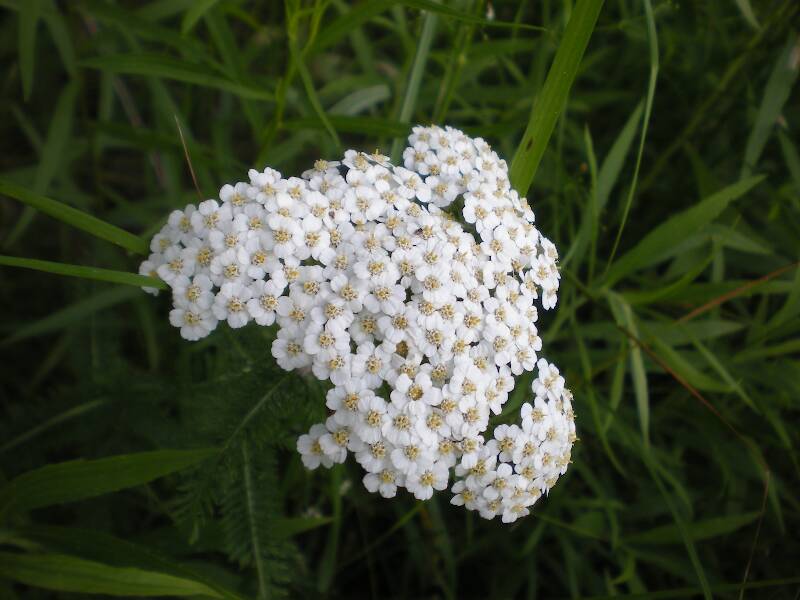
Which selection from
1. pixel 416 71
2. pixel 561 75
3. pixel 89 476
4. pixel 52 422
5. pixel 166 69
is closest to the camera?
pixel 89 476

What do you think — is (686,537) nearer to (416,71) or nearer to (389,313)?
(389,313)

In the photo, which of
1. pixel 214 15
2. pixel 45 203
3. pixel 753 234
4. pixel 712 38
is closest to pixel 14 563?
pixel 45 203

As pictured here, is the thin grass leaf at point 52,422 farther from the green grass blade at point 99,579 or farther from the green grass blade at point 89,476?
the green grass blade at point 99,579

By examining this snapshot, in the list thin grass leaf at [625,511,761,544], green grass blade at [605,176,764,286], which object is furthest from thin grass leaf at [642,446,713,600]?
green grass blade at [605,176,764,286]

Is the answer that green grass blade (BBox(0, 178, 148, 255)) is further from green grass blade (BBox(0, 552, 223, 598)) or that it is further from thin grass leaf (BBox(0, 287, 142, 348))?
thin grass leaf (BBox(0, 287, 142, 348))

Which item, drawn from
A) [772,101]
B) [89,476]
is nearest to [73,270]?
[89,476]

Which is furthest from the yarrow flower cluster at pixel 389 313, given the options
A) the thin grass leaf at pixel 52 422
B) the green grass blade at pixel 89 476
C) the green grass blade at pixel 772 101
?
the green grass blade at pixel 772 101
